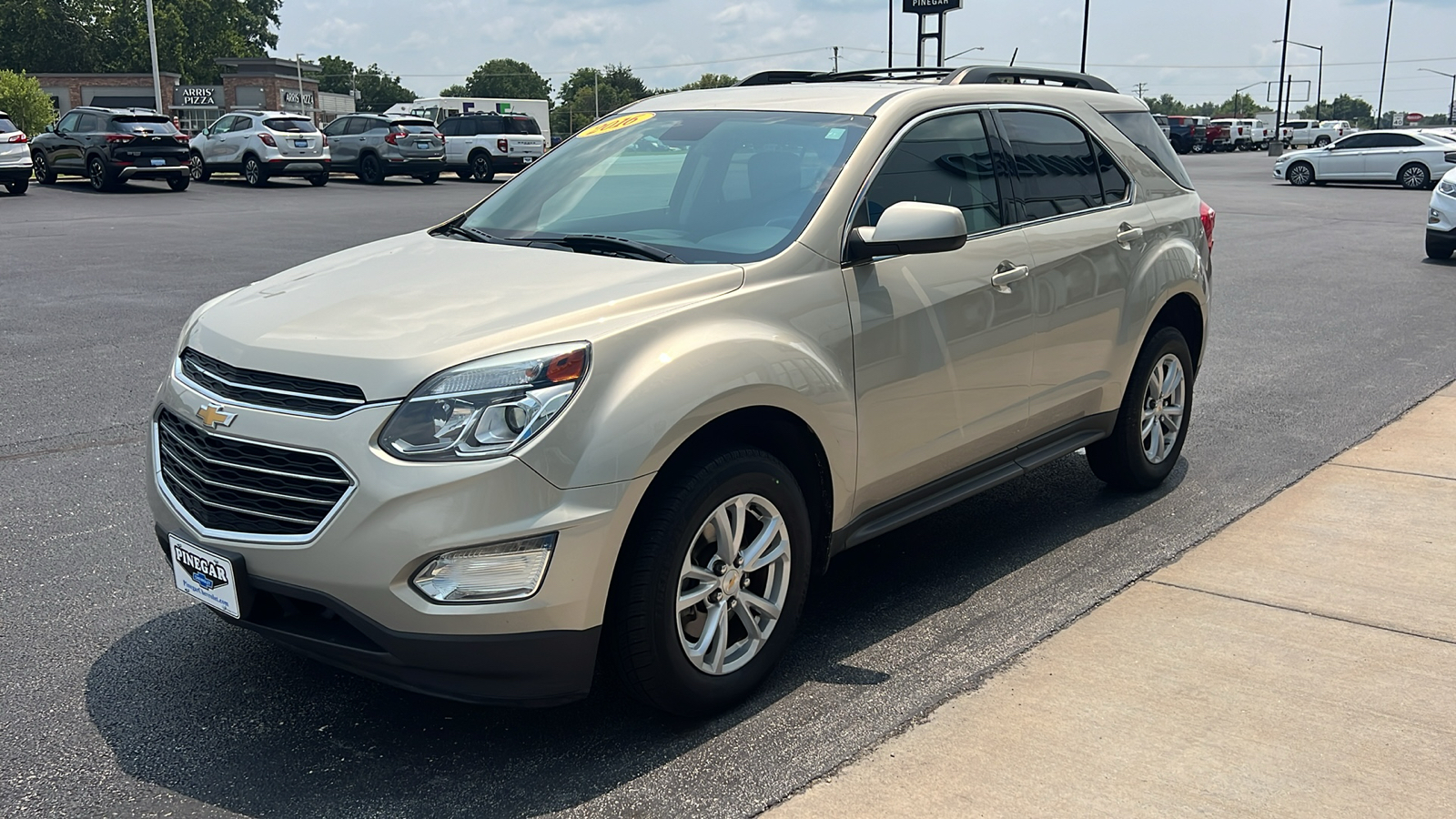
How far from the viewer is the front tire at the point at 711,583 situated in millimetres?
3260

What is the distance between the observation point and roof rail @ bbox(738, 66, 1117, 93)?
5.00 m

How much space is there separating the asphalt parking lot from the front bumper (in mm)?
339

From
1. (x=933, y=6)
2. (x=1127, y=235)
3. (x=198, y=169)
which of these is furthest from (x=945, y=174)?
(x=933, y=6)

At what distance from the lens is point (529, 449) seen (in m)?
3.01

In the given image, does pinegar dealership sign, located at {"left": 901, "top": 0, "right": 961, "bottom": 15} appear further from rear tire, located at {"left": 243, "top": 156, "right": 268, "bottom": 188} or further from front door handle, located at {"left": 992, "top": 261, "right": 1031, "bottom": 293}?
front door handle, located at {"left": 992, "top": 261, "right": 1031, "bottom": 293}

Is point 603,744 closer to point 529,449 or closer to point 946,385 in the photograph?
point 529,449

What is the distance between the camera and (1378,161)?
32.0m

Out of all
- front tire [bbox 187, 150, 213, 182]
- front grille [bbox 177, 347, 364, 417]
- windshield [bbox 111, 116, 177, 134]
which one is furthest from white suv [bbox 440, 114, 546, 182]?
front grille [bbox 177, 347, 364, 417]

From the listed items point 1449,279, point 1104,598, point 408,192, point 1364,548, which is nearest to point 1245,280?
point 1449,279

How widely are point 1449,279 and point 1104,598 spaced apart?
11.8 m

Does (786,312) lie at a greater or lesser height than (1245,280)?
greater

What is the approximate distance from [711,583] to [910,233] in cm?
126

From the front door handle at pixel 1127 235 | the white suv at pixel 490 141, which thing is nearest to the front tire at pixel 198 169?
the white suv at pixel 490 141

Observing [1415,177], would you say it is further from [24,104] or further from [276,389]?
[24,104]
